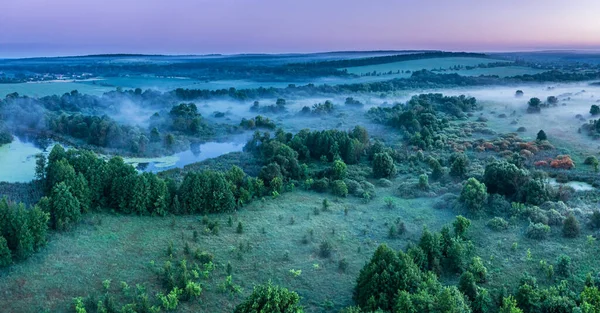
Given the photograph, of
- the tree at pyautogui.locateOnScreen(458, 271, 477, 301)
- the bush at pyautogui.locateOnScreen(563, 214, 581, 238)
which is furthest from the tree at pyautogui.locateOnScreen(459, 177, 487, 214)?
the tree at pyautogui.locateOnScreen(458, 271, 477, 301)

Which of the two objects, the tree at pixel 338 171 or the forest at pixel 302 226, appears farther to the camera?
the tree at pixel 338 171

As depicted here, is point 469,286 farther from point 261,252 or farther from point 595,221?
point 595,221

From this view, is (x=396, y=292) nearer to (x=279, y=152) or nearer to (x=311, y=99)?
(x=279, y=152)

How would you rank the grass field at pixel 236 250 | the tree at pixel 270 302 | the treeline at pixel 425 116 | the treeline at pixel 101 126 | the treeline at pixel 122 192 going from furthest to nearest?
the treeline at pixel 425 116 → the treeline at pixel 101 126 → the treeline at pixel 122 192 → the grass field at pixel 236 250 → the tree at pixel 270 302

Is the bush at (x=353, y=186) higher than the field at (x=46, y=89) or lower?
lower

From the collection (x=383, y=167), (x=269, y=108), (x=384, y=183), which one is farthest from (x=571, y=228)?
(x=269, y=108)

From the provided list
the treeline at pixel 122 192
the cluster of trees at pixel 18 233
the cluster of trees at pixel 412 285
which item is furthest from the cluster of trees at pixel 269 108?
the cluster of trees at pixel 412 285

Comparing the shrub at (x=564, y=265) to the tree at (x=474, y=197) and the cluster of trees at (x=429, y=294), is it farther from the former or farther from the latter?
the tree at (x=474, y=197)
